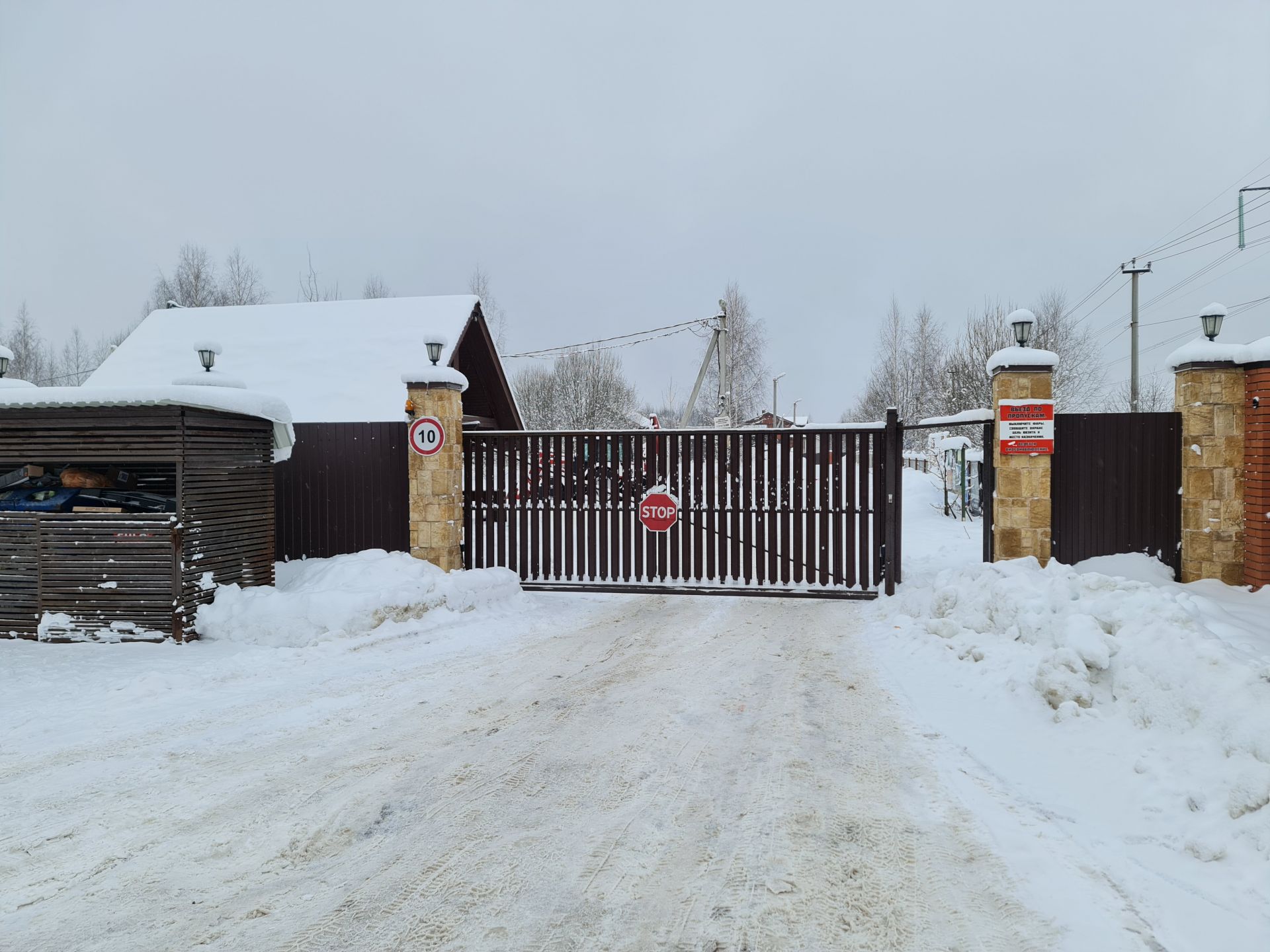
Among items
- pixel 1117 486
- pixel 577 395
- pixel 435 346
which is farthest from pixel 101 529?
pixel 577 395

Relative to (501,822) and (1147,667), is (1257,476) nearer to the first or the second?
(1147,667)

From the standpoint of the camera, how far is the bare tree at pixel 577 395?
3862 centimetres

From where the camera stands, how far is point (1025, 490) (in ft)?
25.2

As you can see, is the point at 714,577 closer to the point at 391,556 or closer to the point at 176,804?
the point at 391,556

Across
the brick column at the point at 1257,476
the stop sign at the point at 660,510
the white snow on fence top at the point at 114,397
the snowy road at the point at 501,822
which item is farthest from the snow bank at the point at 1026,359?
the white snow on fence top at the point at 114,397

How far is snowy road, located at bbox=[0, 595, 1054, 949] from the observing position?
97.5 inches

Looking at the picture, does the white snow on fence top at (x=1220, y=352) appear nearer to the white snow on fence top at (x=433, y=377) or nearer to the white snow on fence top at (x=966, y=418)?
the white snow on fence top at (x=966, y=418)

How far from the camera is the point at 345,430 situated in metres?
9.38

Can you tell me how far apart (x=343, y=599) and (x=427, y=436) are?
8.03ft

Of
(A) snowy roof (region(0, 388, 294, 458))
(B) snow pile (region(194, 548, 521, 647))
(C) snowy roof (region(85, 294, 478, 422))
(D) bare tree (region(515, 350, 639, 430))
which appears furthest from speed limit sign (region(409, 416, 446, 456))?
(D) bare tree (region(515, 350, 639, 430))

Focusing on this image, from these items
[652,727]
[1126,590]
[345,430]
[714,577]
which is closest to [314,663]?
[652,727]

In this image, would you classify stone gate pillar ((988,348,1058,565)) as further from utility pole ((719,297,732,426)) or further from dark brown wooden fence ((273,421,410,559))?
utility pole ((719,297,732,426))

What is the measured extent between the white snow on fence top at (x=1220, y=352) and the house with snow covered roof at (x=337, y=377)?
Result: 8424mm

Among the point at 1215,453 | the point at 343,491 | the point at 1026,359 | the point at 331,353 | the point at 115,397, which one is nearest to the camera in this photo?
the point at 115,397
